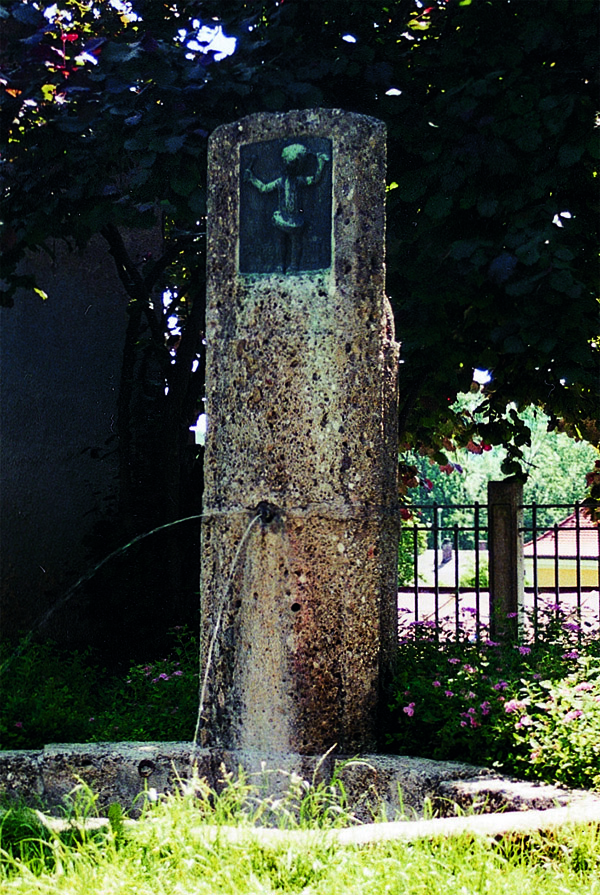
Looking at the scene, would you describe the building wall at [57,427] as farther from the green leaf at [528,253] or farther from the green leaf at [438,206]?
the green leaf at [528,253]

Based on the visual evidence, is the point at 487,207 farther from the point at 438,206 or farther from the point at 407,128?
the point at 407,128

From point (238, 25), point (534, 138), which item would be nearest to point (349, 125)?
point (534, 138)

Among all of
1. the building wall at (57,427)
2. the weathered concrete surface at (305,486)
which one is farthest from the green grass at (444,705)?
the building wall at (57,427)

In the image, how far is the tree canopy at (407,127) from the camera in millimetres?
4336

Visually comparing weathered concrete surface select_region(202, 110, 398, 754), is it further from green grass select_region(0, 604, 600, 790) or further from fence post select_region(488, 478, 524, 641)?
fence post select_region(488, 478, 524, 641)

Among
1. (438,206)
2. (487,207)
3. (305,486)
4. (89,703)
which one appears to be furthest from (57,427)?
(305,486)

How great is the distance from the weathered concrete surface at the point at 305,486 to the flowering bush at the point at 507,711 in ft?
0.58

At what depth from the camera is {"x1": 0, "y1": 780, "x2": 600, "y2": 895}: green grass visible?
7.24ft

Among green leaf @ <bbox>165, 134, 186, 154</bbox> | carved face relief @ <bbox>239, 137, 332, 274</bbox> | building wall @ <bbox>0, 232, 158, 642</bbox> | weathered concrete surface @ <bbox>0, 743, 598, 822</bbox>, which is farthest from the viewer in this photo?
building wall @ <bbox>0, 232, 158, 642</bbox>

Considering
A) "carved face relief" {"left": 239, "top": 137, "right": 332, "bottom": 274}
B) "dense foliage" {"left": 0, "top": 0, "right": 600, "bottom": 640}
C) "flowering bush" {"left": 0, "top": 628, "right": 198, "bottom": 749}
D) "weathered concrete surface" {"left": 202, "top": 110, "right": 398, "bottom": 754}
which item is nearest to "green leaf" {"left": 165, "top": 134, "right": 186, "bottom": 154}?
"dense foliage" {"left": 0, "top": 0, "right": 600, "bottom": 640}

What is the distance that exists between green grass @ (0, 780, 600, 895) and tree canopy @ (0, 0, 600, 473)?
92.7 inches

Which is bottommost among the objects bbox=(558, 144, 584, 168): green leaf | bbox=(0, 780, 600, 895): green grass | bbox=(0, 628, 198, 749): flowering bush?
bbox=(0, 780, 600, 895): green grass

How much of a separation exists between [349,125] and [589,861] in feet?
8.36

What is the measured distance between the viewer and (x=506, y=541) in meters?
7.05
